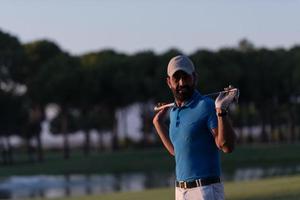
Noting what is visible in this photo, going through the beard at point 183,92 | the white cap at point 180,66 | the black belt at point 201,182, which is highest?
the white cap at point 180,66

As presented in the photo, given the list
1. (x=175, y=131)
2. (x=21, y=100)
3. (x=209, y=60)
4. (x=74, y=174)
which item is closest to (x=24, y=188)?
(x=74, y=174)

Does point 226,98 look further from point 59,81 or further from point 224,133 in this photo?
point 59,81

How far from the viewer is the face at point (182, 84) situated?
207 inches

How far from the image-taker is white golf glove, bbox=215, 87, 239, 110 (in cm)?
493

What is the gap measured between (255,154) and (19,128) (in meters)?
19.0

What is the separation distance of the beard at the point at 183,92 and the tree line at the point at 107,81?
172 feet

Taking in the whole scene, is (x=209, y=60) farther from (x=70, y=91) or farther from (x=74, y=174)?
(x=74, y=174)

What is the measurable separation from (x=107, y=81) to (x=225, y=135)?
5908cm

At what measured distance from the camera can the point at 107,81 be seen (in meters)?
63.9

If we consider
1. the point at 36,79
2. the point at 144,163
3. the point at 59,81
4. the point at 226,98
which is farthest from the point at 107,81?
the point at 226,98

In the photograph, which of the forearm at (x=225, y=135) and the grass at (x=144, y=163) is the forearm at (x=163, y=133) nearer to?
the forearm at (x=225, y=135)

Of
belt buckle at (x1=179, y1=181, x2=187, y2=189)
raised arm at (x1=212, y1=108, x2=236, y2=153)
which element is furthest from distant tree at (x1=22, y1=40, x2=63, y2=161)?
raised arm at (x1=212, y1=108, x2=236, y2=153)

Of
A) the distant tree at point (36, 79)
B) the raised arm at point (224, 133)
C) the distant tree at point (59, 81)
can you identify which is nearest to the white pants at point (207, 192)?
the raised arm at point (224, 133)

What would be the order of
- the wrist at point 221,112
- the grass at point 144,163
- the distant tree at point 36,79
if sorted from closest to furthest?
1. the wrist at point 221,112
2. the grass at point 144,163
3. the distant tree at point 36,79
